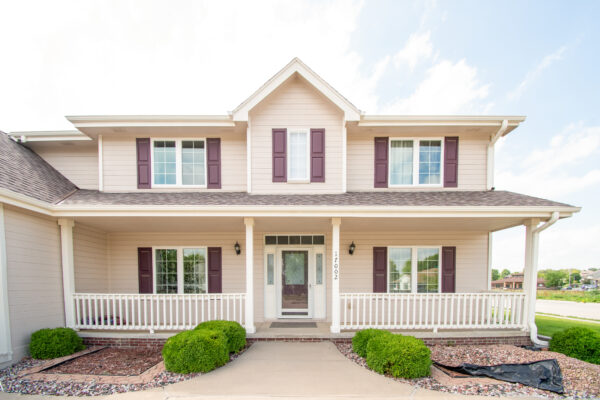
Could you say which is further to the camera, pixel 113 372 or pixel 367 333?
pixel 367 333

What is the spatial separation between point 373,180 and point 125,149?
24.1 feet

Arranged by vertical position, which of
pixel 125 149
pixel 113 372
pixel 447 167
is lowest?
pixel 113 372

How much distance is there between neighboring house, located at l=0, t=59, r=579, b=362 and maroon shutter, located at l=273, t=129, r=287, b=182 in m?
0.04

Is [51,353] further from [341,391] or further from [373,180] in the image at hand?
[373,180]

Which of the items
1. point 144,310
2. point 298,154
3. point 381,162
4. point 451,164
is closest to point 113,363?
point 144,310

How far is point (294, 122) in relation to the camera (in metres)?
7.92

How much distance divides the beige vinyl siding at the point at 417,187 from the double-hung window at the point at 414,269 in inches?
74.2

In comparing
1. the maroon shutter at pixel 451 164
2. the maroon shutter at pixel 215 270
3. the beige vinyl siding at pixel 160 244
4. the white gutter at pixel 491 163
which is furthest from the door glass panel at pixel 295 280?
the white gutter at pixel 491 163

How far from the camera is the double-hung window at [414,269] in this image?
8195 mm

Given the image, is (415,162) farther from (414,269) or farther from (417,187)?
(414,269)

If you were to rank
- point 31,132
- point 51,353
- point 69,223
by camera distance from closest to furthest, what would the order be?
point 51,353 → point 69,223 → point 31,132

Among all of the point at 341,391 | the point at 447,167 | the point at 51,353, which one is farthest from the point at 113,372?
the point at 447,167

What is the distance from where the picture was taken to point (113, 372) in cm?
514

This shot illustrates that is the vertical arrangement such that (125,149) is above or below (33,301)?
above
